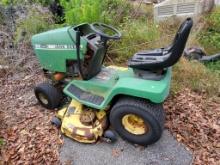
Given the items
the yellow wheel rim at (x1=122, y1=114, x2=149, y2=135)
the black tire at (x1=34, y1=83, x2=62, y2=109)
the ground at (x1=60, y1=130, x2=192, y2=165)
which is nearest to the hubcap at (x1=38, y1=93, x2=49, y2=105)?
the black tire at (x1=34, y1=83, x2=62, y2=109)

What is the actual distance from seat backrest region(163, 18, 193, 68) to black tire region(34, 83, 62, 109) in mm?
1329

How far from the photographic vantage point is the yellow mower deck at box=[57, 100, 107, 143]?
300cm

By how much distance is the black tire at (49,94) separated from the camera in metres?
3.45

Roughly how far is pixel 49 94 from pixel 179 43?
157 cm

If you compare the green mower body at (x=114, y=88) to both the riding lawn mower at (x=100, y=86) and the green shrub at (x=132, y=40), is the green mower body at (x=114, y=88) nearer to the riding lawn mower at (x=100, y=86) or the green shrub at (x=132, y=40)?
the riding lawn mower at (x=100, y=86)

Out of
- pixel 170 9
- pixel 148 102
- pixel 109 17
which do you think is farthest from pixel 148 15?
pixel 148 102

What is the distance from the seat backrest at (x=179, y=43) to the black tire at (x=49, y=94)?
133cm

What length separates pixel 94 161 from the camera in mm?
2898

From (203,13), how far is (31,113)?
14.5 feet

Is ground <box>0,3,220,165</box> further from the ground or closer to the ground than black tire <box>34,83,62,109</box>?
closer to the ground

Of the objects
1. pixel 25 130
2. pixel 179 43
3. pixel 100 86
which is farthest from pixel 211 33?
pixel 25 130

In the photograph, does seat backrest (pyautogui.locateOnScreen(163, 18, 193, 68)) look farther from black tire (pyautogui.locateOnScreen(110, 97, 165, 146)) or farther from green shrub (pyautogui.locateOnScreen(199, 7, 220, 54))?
green shrub (pyautogui.locateOnScreen(199, 7, 220, 54))

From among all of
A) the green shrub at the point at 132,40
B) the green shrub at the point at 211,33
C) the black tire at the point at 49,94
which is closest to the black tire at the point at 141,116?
the black tire at the point at 49,94

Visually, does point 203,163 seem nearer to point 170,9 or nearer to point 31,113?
point 31,113
